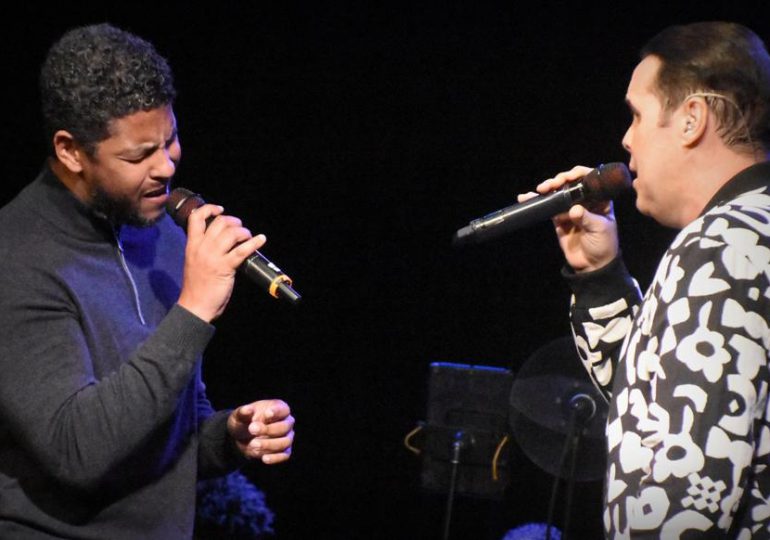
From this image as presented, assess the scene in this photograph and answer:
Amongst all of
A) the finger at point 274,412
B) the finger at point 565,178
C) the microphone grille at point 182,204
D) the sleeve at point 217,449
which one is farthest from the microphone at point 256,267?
the finger at point 565,178

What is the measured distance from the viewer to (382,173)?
3572 mm

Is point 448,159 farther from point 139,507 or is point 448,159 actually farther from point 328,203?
point 139,507

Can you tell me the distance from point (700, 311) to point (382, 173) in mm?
2338

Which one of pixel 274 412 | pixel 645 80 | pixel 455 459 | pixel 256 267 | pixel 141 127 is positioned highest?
pixel 645 80

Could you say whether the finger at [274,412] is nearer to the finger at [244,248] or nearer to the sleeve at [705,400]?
the finger at [244,248]

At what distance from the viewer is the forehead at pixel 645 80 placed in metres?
1.55

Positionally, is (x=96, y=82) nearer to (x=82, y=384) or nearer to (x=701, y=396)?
(x=82, y=384)

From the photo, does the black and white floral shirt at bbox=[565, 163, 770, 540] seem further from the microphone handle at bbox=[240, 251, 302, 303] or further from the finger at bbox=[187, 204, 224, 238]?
the finger at bbox=[187, 204, 224, 238]

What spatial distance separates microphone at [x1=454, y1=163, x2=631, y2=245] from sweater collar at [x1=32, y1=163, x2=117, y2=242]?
70cm

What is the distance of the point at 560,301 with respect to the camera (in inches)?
140

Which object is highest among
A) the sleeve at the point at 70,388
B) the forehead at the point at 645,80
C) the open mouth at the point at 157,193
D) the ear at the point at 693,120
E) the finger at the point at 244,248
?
the forehead at the point at 645,80

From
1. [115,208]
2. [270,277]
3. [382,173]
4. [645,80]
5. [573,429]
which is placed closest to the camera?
[645,80]

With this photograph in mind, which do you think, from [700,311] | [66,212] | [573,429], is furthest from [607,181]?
[573,429]

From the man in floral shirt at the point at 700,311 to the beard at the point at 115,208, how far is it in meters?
0.94
